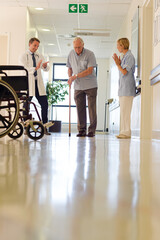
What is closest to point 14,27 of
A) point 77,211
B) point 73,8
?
point 73,8

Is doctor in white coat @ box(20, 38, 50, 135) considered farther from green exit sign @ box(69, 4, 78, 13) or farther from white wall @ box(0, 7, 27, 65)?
white wall @ box(0, 7, 27, 65)

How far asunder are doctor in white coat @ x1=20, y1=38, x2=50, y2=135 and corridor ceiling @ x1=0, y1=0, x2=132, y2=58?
309 centimetres

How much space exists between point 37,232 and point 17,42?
7856 millimetres

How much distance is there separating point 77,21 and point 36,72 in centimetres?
462

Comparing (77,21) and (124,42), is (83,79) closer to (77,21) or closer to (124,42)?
(124,42)

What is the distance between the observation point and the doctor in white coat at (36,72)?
4.45 m

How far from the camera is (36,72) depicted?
4.64 m

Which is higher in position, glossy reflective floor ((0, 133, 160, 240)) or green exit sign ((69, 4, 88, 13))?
green exit sign ((69, 4, 88, 13))

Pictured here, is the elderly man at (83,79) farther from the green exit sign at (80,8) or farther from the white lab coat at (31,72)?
the green exit sign at (80,8)

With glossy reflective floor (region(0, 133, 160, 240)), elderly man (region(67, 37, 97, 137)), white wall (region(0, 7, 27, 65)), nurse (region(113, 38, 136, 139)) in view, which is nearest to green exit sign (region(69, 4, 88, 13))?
white wall (region(0, 7, 27, 65))

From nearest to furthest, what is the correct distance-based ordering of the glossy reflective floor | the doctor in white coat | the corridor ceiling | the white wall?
1. the glossy reflective floor
2. the doctor in white coat
3. the corridor ceiling
4. the white wall

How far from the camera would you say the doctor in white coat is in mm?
4449

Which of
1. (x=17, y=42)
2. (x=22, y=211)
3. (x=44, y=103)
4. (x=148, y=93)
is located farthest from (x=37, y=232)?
(x=17, y=42)

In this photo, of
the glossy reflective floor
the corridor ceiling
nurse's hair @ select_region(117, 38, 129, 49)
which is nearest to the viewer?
the glossy reflective floor
